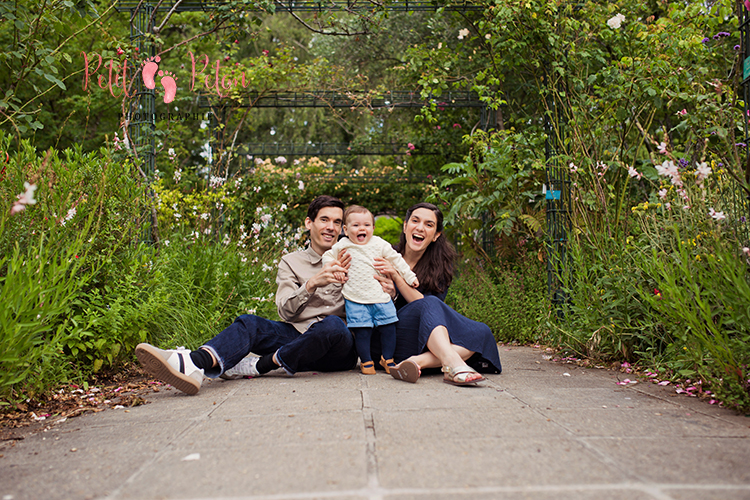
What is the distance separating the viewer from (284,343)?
141 inches

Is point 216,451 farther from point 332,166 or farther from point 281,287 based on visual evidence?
point 332,166

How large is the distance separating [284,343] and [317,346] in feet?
0.97

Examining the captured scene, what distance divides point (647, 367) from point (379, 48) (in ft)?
37.1

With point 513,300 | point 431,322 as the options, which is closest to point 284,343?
point 431,322

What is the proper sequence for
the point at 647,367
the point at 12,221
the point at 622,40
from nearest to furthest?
the point at 12,221, the point at 647,367, the point at 622,40

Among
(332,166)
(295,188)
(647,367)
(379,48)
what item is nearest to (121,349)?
(647,367)

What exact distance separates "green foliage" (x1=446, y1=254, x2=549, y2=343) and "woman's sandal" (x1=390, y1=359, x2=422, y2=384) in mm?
2151

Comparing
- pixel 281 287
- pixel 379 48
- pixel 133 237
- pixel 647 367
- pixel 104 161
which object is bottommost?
pixel 647 367

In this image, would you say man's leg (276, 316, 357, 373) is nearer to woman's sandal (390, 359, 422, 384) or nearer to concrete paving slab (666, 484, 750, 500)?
woman's sandal (390, 359, 422, 384)

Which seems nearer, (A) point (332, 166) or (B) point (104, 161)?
(B) point (104, 161)

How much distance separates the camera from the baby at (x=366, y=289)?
11.2 ft

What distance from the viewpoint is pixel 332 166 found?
13.6m

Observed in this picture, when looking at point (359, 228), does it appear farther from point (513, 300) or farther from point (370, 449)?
point (513, 300)

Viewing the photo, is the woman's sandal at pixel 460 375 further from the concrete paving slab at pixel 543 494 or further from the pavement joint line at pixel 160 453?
the concrete paving slab at pixel 543 494
